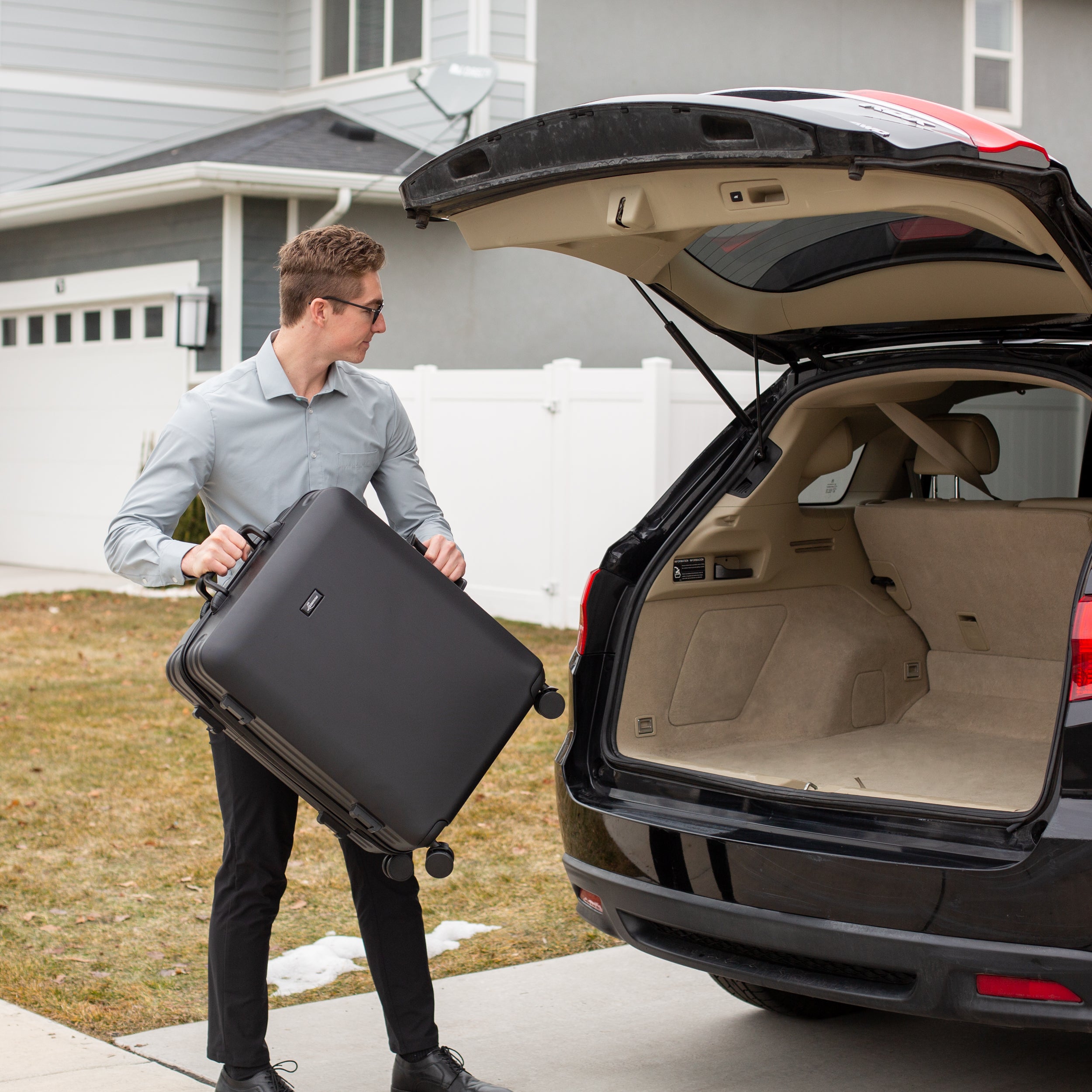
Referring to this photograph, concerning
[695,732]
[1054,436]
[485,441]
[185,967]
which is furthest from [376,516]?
[485,441]

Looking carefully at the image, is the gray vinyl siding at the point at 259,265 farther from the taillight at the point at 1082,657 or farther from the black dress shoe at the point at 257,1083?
the taillight at the point at 1082,657

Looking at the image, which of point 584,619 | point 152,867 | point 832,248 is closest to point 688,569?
→ point 584,619

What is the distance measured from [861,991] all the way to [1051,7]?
16433 mm

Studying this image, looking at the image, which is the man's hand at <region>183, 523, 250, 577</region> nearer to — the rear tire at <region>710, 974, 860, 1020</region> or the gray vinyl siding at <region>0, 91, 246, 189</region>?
the rear tire at <region>710, 974, 860, 1020</region>

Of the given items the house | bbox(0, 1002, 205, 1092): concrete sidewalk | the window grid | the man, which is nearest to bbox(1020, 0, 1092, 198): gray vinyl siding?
the house

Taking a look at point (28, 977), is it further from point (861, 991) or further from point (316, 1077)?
point (861, 991)

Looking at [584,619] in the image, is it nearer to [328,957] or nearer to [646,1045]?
[646,1045]

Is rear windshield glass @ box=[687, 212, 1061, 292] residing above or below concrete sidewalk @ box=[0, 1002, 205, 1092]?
above

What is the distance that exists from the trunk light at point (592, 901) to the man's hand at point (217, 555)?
1.17 meters

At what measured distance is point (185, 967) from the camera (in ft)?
14.8

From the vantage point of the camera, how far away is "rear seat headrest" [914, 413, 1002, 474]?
15.0 feet

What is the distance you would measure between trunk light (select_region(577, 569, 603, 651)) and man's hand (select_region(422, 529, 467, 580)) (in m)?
0.44

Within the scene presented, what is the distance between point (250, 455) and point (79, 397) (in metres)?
12.6

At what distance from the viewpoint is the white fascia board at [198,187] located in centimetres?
1310
